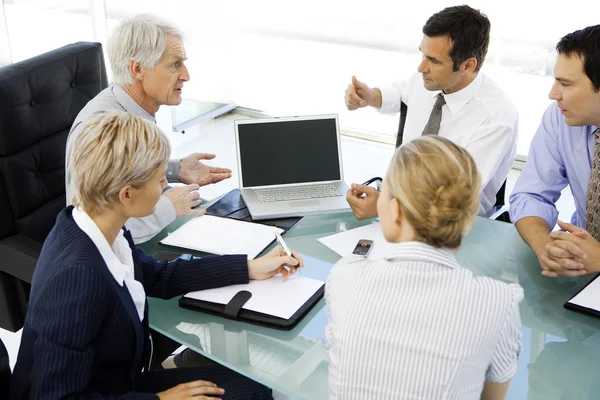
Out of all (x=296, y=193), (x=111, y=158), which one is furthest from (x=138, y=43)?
(x=111, y=158)

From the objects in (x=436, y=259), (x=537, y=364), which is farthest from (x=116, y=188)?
(x=537, y=364)

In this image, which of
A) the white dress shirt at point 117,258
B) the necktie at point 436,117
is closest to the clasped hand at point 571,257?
the necktie at point 436,117

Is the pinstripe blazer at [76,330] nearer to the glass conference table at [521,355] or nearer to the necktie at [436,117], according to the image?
the glass conference table at [521,355]

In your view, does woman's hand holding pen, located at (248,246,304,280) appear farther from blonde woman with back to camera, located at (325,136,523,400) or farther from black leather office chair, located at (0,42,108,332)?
black leather office chair, located at (0,42,108,332)

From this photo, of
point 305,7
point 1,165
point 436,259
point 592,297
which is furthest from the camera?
point 305,7

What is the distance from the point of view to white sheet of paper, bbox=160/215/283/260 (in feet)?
6.45

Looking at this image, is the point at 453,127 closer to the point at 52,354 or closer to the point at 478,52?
the point at 478,52

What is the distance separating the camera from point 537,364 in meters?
1.49

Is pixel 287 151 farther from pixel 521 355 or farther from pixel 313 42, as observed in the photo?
pixel 313 42

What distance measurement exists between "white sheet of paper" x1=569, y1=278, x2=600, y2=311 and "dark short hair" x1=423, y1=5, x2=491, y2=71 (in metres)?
1.12

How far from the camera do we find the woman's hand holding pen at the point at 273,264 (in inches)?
69.4

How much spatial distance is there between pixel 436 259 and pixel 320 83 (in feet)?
13.7

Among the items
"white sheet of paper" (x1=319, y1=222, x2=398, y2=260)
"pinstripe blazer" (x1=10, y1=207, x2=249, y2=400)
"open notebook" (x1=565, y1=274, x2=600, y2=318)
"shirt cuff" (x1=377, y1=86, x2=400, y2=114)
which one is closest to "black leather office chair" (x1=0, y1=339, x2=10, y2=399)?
"pinstripe blazer" (x1=10, y1=207, x2=249, y2=400)

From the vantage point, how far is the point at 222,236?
204 cm
